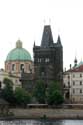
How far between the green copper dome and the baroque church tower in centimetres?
1254

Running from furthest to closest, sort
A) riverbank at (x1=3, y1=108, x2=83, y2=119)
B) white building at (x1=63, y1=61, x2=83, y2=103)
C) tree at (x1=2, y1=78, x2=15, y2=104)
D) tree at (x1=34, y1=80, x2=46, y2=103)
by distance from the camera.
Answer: white building at (x1=63, y1=61, x2=83, y2=103) < tree at (x1=34, y1=80, x2=46, y2=103) < tree at (x1=2, y1=78, x2=15, y2=104) < riverbank at (x1=3, y1=108, x2=83, y2=119)

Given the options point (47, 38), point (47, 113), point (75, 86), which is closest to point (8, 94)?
point (47, 113)

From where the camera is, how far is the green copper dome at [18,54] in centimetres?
17175

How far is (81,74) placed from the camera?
158 meters

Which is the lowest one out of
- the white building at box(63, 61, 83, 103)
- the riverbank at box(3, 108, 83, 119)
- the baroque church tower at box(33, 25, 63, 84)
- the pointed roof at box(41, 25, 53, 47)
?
the riverbank at box(3, 108, 83, 119)

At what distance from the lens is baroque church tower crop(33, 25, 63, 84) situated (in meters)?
158

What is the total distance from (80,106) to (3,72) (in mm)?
30724

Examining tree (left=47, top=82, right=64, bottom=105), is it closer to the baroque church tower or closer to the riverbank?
the riverbank

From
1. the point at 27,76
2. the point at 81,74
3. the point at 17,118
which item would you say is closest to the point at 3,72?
the point at 27,76

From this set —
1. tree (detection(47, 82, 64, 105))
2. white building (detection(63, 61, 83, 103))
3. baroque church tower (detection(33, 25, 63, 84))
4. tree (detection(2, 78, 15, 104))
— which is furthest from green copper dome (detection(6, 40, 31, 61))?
tree (detection(47, 82, 64, 105))

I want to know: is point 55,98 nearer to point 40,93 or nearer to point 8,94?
point 40,93

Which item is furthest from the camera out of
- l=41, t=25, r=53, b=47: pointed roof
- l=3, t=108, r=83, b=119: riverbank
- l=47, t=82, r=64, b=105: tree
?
l=41, t=25, r=53, b=47: pointed roof

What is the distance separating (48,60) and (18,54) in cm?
1573

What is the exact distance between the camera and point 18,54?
172375 millimetres
